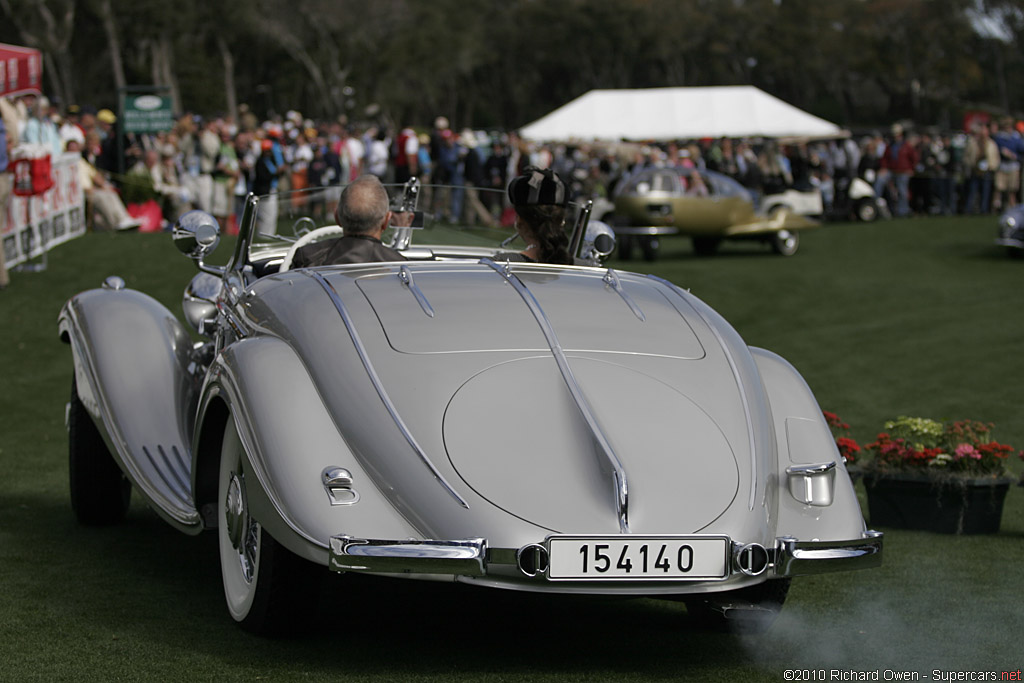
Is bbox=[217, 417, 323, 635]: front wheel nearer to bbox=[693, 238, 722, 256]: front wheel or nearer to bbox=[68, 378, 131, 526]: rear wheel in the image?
bbox=[68, 378, 131, 526]: rear wheel

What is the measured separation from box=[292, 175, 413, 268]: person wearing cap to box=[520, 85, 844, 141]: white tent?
36792 mm

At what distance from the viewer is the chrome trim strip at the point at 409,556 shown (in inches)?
146

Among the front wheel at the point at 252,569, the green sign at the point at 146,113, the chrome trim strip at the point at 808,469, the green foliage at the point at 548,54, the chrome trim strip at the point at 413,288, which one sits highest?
the chrome trim strip at the point at 413,288

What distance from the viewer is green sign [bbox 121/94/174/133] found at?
22.4m

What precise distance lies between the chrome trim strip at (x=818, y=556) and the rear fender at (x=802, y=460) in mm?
49

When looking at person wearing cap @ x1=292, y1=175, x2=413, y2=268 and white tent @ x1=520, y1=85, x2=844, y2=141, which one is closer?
person wearing cap @ x1=292, y1=175, x2=413, y2=268

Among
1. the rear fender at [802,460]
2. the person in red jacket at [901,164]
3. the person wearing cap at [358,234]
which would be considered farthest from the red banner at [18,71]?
the person in red jacket at [901,164]

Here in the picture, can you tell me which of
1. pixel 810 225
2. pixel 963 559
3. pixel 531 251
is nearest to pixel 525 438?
pixel 531 251

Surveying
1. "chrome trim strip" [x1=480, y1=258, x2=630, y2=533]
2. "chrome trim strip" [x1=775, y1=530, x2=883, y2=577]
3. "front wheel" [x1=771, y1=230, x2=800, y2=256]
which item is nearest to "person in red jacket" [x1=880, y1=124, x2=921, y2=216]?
"front wheel" [x1=771, y1=230, x2=800, y2=256]

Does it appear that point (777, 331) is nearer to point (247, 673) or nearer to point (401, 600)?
point (401, 600)

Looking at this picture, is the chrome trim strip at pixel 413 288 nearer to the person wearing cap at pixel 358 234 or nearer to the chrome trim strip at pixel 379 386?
the chrome trim strip at pixel 379 386

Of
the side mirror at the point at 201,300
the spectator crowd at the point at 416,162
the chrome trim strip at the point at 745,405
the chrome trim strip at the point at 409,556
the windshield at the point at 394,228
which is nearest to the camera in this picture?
the chrome trim strip at the point at 409,556

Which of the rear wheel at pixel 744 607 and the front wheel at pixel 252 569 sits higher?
the front wheel at pixel 252 569

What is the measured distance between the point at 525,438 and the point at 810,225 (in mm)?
20269
